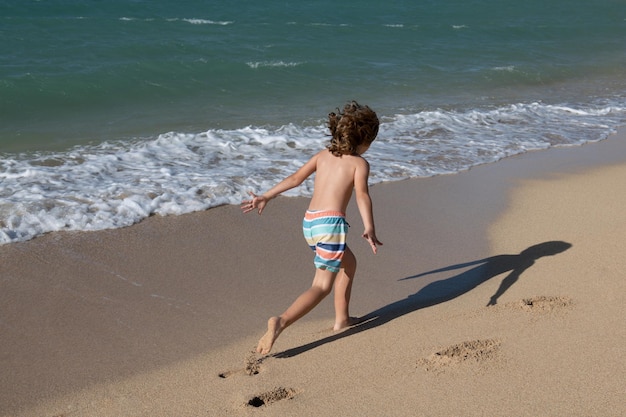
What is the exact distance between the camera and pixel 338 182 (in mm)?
4488

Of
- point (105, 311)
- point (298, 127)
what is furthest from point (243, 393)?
point (298, 127)

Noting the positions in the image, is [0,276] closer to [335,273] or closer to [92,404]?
[92,404]

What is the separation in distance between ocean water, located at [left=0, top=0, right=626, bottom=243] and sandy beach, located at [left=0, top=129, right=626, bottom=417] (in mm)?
840

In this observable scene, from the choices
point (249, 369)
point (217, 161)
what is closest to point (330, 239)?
point (249, 369)

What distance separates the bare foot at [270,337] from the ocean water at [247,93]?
260 cm

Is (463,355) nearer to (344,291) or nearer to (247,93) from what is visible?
(344,291)

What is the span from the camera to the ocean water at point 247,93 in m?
7.67

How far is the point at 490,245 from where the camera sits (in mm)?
6117

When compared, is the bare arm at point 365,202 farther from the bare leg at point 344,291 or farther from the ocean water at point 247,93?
the ocean water at point 247,93

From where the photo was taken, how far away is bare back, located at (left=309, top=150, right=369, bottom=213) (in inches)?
176

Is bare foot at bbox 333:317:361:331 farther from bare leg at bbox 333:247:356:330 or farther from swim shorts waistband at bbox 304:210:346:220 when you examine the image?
swim shorts waistband at bbox 304:210:346:220

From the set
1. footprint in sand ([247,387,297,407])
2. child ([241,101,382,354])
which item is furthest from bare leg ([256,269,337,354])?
footprint in sand ([247,387,297,407])

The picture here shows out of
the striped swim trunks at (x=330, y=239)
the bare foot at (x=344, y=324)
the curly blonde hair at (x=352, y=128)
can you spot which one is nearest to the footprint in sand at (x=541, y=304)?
the bare foot at (x=344, y=324)

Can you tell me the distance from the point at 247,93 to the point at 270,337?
9.28m
